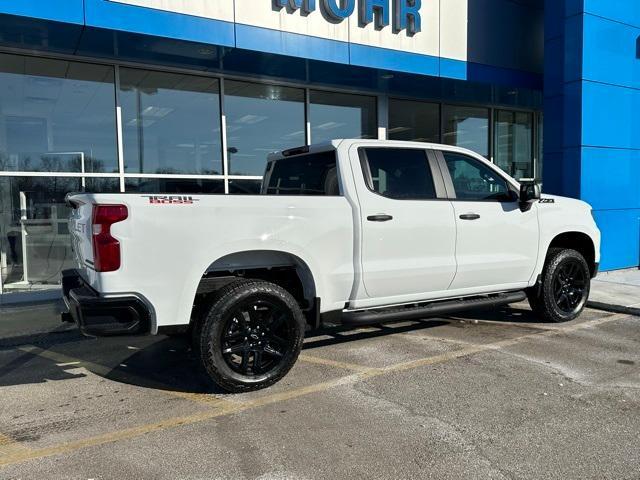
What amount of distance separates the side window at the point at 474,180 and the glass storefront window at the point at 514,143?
25.4 feet

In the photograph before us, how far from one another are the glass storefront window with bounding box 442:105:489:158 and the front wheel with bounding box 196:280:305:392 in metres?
8.94

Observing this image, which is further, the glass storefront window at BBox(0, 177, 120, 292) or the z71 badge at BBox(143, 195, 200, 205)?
the glass storefront window at BBox(0, 177, 120, 292)

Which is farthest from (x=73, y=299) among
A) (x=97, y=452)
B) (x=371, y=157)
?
(x=371, y=157)

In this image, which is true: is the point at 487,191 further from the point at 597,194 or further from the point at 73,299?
the point at 597,194

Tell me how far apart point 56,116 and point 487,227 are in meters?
6.90

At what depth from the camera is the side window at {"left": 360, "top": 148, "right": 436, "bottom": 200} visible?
5.06 m

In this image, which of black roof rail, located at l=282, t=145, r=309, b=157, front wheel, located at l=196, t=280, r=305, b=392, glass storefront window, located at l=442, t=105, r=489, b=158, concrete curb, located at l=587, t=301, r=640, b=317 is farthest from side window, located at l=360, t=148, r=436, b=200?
glass storefront window, located at l=442, t=105, r=489, b=158

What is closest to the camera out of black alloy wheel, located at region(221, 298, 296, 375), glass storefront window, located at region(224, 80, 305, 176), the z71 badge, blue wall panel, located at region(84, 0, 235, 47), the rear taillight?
the rear taillight

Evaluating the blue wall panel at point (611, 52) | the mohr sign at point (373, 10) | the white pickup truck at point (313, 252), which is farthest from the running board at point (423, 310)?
the blue wall panel at point (611, 52)

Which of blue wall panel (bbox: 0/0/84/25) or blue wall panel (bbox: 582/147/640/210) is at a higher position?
blue wall panel (bbox: 0/0/84/25)

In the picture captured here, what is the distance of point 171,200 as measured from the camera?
3920mm

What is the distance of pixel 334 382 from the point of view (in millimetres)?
4590

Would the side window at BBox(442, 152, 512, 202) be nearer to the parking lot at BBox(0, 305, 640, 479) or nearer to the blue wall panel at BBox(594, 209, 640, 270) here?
the parking lot at BBox(0, 305, 640, 479)

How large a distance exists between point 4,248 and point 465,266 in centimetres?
701
